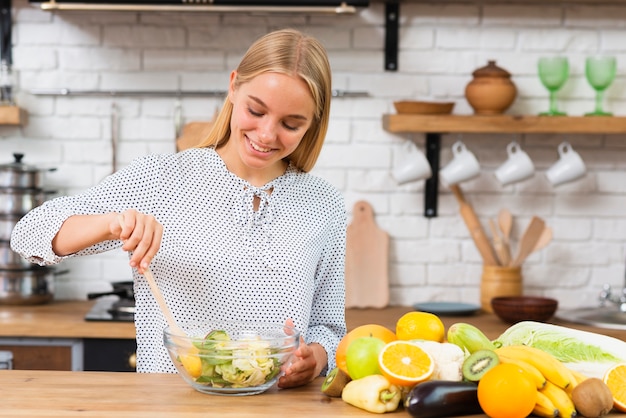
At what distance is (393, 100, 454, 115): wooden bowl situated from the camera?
3211mm

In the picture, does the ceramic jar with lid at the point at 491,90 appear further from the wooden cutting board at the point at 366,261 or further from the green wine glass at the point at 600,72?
the wooden cutting board at the point at 366,261

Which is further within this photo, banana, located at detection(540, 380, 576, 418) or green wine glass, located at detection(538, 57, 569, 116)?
green wine glass, located at detection(538, 57, 569, 116)

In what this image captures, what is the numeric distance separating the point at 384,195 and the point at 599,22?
1.02 metres

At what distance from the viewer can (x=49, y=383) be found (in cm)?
161

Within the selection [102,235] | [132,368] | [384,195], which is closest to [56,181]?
[132,368]

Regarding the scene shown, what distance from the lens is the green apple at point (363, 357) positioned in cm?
150

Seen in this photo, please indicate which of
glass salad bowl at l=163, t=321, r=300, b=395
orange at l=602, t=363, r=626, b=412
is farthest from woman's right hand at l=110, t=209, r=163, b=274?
orange at l=602, t=363, r=626, b=412

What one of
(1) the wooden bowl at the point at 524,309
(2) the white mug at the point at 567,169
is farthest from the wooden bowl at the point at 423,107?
(1) the wooden bowl at the point at 524,309

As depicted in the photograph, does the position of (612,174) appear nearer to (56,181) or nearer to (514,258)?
(514,258)

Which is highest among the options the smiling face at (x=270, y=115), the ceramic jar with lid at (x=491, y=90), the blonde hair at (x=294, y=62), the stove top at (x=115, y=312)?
the ceramic jar with lid at (x=491, y=90)

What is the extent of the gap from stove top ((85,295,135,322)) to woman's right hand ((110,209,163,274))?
1.43 metres

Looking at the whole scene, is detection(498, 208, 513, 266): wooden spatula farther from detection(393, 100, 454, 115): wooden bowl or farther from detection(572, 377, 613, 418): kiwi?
detection(572, 377, 613, 418): kiwi

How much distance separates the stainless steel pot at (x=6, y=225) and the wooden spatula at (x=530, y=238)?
1772mm

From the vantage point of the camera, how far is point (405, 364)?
1.46m
